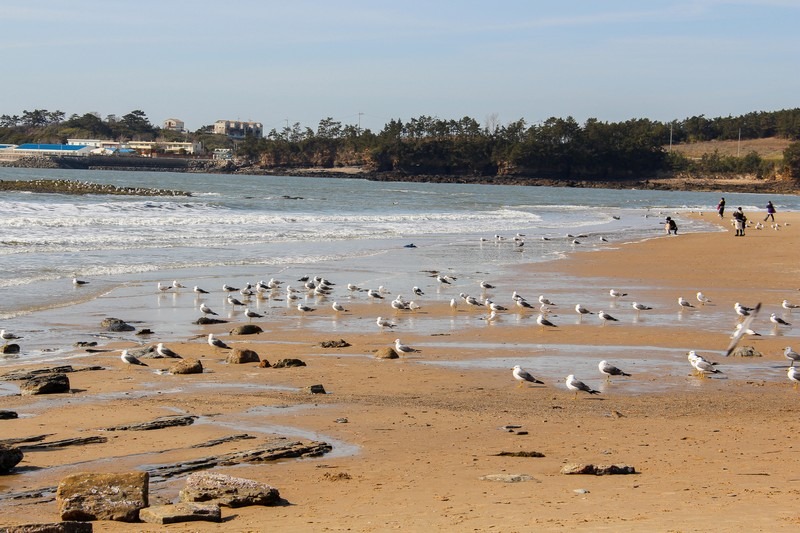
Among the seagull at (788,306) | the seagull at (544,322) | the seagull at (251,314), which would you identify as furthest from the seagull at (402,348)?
the seagull at (788,306)

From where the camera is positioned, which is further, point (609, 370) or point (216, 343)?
point (216, 343)

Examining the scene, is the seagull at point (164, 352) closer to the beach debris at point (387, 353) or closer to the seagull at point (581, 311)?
the beach debris at point (387, 353)

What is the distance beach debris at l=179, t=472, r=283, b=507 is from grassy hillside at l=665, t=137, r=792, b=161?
17153 centimetres

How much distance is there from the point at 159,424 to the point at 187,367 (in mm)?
2702

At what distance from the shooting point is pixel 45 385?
9.16m

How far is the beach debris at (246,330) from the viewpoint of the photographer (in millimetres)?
13641

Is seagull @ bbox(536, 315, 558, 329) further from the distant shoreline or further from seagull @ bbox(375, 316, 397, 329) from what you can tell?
the distant shoreline

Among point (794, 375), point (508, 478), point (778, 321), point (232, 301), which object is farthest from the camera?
point (232, 301)

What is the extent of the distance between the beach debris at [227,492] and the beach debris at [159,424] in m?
1.92

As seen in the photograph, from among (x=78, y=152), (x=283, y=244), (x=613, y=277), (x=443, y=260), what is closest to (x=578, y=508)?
(x=613, y=277)

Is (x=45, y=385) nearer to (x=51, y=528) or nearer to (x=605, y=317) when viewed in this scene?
(x=51, y=528)

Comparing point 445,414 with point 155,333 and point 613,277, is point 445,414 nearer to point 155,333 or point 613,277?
point 155,333

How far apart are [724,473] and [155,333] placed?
8.99m

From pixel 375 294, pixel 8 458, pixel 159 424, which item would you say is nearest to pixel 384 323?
pixel 375 294
